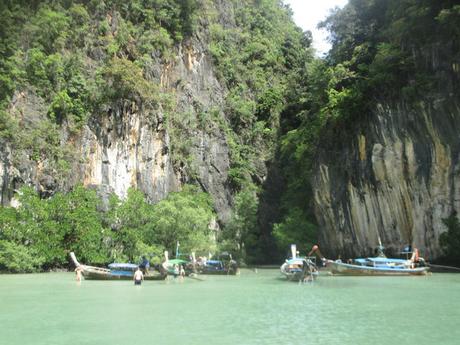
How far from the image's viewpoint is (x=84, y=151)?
36.4 meters

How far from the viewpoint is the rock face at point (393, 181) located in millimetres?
29625

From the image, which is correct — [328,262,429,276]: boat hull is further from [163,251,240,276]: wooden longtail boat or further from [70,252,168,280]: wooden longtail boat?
[70,252,168,280]: wooden longtail boat

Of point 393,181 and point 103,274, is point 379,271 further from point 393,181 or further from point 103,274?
point 103,274

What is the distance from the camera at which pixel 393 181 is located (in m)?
32.0

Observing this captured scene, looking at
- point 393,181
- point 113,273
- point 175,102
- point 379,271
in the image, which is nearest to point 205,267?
point 113,273

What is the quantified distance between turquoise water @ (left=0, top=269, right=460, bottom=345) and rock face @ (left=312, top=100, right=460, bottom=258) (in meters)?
11.8

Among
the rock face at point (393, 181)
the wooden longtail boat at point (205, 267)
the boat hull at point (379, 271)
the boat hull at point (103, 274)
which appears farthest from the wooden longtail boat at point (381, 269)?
the boat hull at point (103, 274)

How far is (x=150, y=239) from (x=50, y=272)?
6.54 meters

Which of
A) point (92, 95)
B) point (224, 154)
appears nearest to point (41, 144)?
point (92, 95)

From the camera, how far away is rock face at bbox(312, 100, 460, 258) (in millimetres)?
29625

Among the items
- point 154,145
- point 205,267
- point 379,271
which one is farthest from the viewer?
point 154,145

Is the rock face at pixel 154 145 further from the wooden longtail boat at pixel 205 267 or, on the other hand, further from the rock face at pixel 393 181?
the rock face at pixel 393 181

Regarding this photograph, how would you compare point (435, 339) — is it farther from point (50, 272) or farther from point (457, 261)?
point (50, 272)

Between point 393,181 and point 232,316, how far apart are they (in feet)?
73.6
